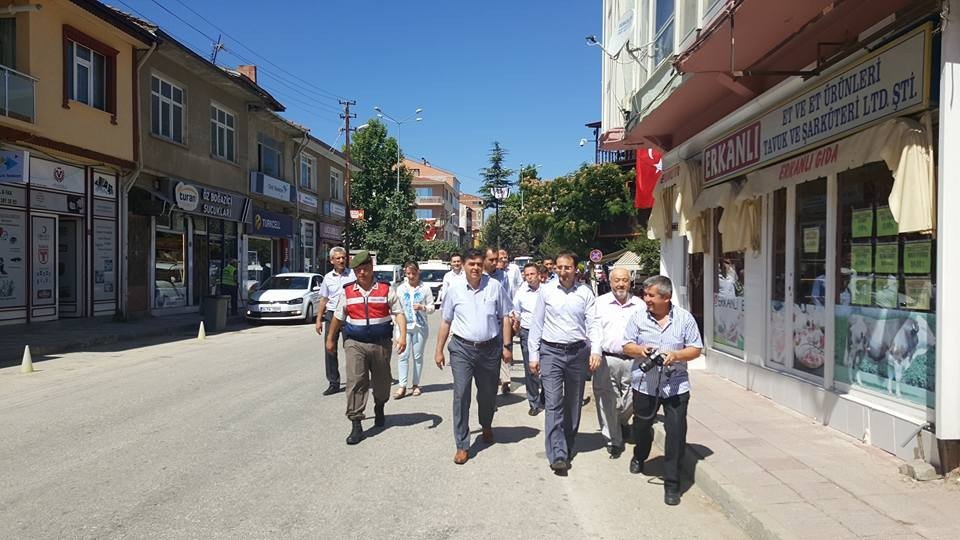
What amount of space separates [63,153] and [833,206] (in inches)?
678

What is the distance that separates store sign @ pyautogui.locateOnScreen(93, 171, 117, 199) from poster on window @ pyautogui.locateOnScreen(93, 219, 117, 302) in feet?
2.40

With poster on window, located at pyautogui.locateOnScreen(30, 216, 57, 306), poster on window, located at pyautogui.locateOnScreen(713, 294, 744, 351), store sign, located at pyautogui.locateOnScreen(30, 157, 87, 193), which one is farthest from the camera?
poster on window, located at pyautogui.locateOnScreen(30, 216, 57, 306)

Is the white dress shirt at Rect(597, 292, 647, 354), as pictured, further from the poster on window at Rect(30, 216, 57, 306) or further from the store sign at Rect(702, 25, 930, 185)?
the poster on window at Rect(30, 216, 57, 306)

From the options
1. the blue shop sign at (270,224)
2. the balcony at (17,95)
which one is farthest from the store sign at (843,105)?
the blue shop sign at (270,224)

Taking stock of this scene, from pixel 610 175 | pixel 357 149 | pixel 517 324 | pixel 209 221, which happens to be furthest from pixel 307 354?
pixel 357 149

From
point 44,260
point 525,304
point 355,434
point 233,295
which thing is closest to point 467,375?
point 355,434

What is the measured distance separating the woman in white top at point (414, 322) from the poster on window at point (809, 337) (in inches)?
179

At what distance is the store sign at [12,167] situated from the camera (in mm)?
14820

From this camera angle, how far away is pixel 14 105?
1474 centimetres

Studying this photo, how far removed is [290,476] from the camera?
548cm

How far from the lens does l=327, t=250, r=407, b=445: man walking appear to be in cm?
662

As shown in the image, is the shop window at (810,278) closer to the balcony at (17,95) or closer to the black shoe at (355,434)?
the black shoe at (355,434)

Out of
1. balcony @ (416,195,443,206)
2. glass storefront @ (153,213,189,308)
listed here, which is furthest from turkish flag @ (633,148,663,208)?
balcony @ (416,195,443,206)

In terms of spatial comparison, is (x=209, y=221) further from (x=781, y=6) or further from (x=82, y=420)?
(x=781, y=6)
